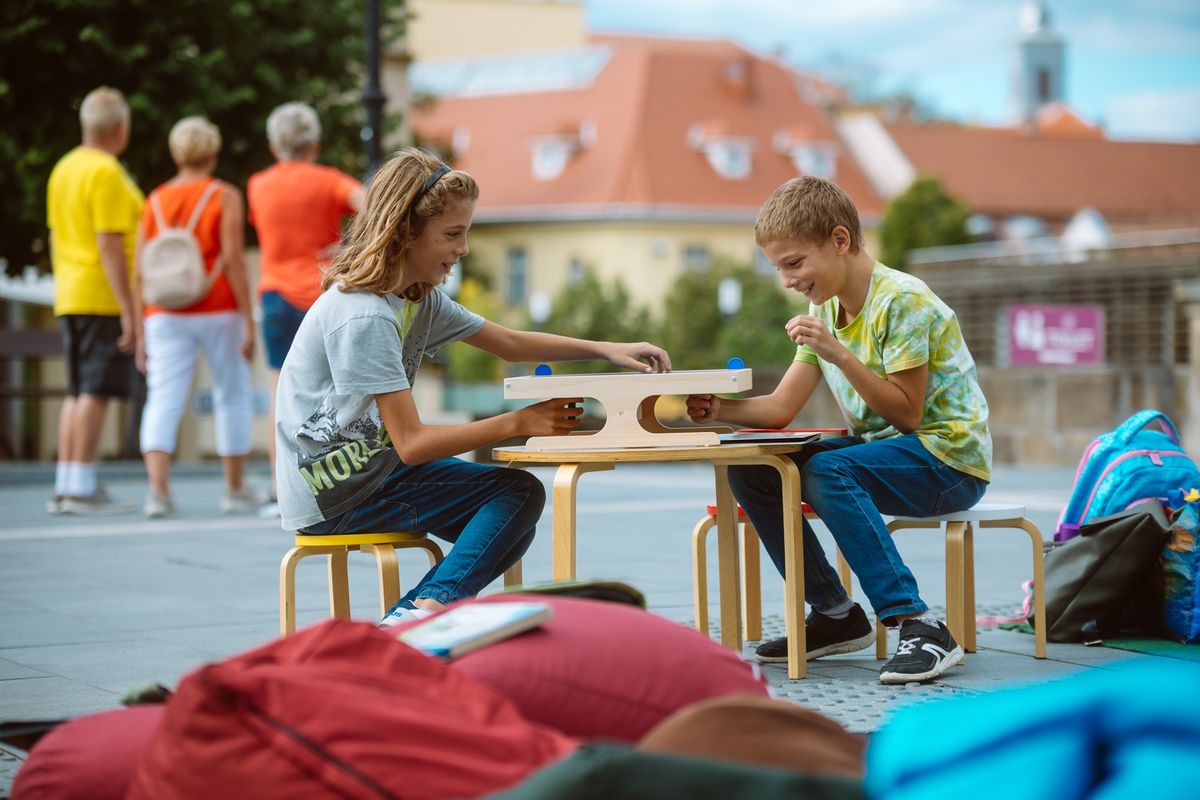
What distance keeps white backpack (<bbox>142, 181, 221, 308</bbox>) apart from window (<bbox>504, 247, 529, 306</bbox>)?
5028cm

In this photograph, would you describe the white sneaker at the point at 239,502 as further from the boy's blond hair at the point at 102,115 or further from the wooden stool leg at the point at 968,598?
the wooden stool leg at the point at 968,598

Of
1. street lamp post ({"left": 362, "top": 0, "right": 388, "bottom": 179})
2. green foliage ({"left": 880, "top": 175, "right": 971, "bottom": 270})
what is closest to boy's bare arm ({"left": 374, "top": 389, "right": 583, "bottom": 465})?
street lamp post ({"left": 362, "top": 0, "right": 388, "bottom": 179})

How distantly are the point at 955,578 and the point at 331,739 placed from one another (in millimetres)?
2649

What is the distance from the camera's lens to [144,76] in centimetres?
1686

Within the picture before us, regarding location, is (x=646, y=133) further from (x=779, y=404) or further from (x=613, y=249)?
(x=779, y=404)

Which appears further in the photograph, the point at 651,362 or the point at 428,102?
the point at 428,102

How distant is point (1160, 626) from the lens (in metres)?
5.12

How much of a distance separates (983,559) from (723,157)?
52.5 m

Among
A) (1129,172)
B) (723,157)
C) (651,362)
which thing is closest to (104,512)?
(651,362)

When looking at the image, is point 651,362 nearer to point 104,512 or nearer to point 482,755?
point 482,755

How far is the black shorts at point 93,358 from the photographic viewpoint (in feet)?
30.0

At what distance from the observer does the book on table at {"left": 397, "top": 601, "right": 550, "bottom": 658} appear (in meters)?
2.91

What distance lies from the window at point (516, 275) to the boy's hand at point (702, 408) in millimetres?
54659

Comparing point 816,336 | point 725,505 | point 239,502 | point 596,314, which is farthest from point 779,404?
point 596,314
